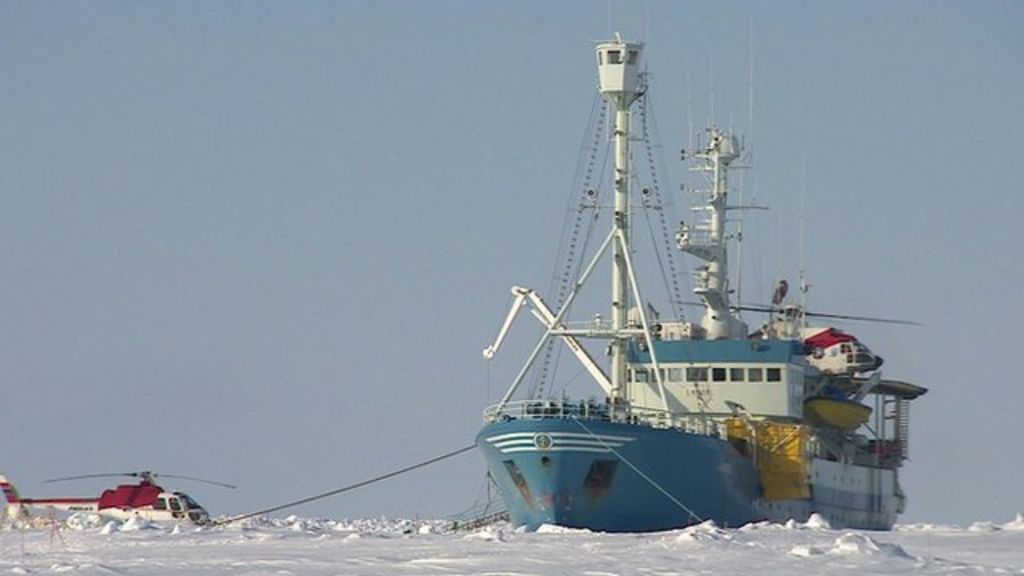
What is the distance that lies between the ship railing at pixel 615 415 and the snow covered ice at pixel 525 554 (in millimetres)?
13872

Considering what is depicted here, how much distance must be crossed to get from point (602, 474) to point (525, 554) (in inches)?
941

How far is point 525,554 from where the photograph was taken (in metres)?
41.2

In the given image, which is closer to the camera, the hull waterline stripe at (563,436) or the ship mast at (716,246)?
the hull waterline stripe at (563,436)

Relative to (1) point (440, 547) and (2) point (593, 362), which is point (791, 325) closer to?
(2) point (593, 362)

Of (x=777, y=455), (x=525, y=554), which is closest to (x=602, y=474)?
(x=777, y=455)

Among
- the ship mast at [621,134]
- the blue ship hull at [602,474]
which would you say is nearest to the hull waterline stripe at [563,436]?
the blue ship hull at [602,474]

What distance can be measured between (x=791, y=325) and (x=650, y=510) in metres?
19.8

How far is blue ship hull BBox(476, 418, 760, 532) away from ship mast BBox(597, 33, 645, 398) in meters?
6.66

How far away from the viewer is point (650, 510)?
65562mm

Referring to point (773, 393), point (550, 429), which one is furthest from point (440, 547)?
point (773, 393)

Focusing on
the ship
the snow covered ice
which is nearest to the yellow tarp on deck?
the ship

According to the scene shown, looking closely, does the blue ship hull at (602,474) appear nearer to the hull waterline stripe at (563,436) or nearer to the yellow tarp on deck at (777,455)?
the hull waterline stripe at (563,436)

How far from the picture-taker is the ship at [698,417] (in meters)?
64.9

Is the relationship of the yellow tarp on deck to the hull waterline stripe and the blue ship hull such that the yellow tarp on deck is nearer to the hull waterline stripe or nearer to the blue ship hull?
the blue ship hull
